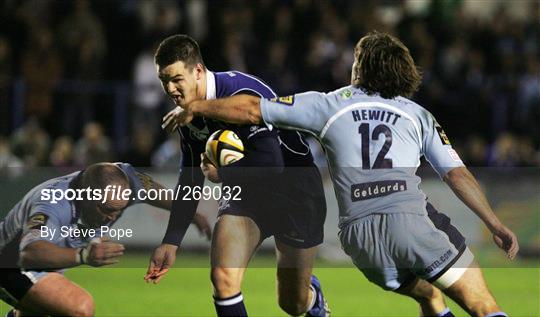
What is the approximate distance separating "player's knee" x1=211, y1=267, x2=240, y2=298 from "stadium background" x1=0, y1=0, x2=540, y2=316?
6.74m

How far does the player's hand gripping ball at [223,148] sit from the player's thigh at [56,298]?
1.21 m

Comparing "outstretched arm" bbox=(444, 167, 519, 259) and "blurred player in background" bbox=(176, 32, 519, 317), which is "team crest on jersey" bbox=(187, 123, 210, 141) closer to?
"blurred player in background" bbox=(176, 32, 519, 317)

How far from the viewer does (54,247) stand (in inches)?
259

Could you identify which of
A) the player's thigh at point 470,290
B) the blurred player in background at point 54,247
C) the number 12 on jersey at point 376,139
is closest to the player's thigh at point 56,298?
the blurred player in background at point 54,247

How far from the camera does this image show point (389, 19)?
60.3 ft

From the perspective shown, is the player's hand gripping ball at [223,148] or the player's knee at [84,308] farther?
the player's hand gripping ball at [223,148]

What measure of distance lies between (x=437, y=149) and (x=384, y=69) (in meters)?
0.58

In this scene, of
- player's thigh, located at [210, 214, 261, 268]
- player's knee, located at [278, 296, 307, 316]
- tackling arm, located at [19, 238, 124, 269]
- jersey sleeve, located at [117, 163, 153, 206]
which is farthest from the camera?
player's knee, located at [278, 296, 307, 316]

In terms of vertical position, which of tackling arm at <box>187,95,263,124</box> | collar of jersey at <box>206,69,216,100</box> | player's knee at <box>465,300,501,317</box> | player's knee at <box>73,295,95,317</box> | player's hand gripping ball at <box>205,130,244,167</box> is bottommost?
player's knee at <box>73,295,95,317</box>

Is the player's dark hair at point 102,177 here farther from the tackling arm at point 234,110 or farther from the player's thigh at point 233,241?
the tackling arm at point 234,110

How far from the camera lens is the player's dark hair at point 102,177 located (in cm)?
723

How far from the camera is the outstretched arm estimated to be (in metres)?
6.18


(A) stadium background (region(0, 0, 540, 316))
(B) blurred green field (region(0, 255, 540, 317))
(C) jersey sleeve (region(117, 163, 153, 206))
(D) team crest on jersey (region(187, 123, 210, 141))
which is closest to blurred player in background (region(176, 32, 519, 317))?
(D) team crest on jersey (region(187, 123, 210, 141))

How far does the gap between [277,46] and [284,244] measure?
313 inches
